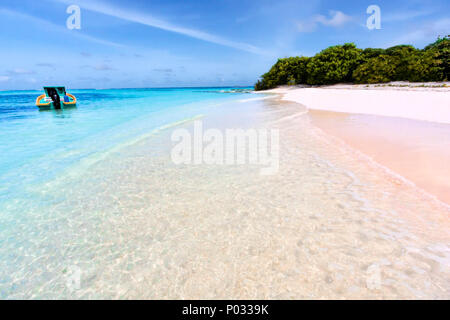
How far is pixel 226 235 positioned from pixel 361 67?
228ft

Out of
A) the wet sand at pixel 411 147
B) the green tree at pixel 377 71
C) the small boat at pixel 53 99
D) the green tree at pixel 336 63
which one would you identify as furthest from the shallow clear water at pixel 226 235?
the green tree at pixel 336 63

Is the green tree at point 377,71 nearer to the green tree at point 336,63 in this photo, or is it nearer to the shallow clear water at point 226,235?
the green tree at point 336,63

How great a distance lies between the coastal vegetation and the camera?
37688mm

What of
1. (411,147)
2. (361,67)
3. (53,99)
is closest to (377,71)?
(361,67)

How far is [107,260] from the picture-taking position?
312cm

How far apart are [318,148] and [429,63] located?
47.7m

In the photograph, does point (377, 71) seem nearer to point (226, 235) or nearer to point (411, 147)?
point (411, 147)

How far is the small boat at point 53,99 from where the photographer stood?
93.2 feet

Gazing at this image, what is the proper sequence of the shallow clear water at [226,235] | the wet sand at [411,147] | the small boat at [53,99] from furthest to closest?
the small boat at [53,99], the wet sand at [411,147], the shallow clear water at [226,235]

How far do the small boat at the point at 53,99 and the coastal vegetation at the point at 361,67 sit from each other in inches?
2399

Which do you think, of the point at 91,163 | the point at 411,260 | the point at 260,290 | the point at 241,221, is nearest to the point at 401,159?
the point at 411,260

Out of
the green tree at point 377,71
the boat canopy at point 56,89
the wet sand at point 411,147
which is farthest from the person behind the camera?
the green tree at point 377,71

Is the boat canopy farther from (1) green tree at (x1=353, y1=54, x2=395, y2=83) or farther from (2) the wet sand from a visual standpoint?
(1) green tree at (x1=353, y1=54, x2=395, y2=83)
